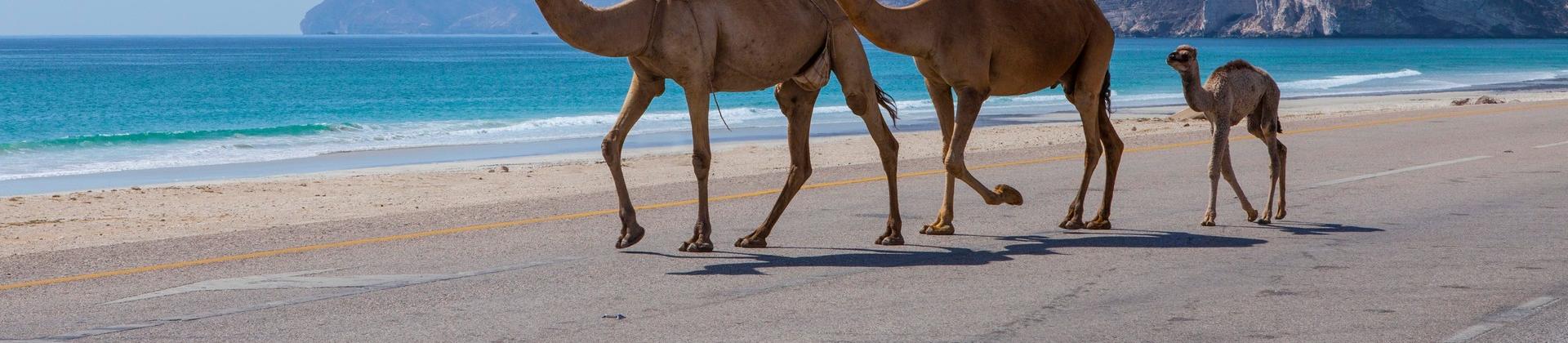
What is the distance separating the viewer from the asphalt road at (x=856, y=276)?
641cm

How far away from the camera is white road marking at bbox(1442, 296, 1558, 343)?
20.1ft

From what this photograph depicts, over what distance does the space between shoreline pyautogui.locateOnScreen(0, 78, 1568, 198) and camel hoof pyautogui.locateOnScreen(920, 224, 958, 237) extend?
39.0 feet

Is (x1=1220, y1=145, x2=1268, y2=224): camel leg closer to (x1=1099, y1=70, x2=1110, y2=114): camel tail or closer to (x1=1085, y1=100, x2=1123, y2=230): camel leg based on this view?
(x1=1085, y1=100, x2=1123, y2=230): camel leg

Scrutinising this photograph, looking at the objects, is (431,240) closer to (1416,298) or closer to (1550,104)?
(1416,298)

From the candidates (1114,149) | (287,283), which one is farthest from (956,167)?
(287,283)

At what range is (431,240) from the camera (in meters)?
9.45

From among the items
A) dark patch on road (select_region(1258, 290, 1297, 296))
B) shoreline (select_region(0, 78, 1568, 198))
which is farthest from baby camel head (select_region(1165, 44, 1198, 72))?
shoreline (select_region(0, 78, 1568, 198))

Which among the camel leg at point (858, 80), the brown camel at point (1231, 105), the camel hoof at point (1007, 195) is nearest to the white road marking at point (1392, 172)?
the brown camel at point (1231, 105)

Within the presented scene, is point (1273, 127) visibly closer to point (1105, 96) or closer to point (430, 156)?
point (1105, 96)

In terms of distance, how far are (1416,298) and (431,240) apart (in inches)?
216

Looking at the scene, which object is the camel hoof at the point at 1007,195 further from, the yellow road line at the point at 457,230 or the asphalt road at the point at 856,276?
the yellow road line at the point at 457,230

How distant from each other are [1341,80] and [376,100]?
133 feet

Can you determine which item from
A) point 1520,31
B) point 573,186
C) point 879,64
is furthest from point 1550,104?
point 1520,31

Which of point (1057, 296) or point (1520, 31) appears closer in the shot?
point (1057, 296)
